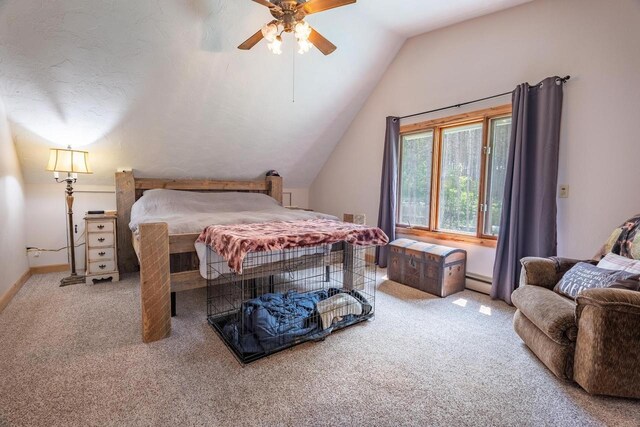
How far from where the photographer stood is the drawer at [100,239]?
325cm

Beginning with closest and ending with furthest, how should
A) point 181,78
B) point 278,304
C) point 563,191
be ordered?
point 278,304
point 563,191
point 181,78

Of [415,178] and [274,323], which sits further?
[415,178]

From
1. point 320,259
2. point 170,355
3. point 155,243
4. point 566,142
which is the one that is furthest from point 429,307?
point 155,243

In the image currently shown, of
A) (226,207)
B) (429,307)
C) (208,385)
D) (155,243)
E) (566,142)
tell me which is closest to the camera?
(208,385)

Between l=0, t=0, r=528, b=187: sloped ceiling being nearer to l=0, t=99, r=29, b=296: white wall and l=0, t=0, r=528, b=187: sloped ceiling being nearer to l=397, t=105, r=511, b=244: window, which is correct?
l=0, t=99, r=29, b=296: white wall

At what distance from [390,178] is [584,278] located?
2289 mm

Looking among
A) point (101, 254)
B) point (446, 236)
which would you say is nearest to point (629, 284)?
point (446, 236)

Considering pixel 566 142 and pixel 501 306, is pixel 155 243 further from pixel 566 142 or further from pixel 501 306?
pixel 566 142

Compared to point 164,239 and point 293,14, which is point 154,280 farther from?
point 293,14

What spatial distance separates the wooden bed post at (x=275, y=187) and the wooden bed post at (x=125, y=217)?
69.9 inches

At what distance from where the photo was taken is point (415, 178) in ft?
12.8

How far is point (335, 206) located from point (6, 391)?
13.0ft

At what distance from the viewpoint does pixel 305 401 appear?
60.1 inches

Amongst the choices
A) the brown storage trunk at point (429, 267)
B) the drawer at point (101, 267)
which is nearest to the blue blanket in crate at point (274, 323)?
the brown storage trunk at point (429, 267)
